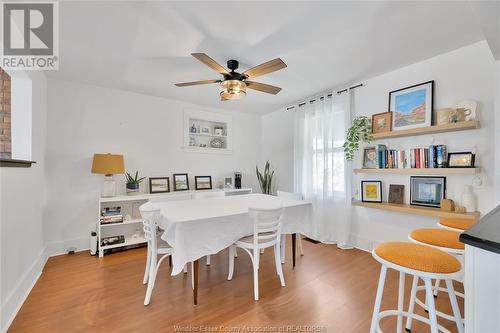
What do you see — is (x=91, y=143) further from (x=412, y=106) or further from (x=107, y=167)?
(x=412, y=106)

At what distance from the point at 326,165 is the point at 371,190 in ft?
2.41

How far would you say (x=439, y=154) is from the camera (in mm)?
2326

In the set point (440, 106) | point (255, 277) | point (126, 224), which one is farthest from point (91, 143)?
point (440, 106)

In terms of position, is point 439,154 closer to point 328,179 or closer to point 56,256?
point 328,179

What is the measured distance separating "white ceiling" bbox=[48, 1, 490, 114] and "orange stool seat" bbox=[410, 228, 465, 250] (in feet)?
5.43

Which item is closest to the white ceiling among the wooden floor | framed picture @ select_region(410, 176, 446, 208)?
framed picture @ select_region(410, 176, 446, 208)

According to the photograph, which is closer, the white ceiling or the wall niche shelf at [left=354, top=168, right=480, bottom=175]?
the white ceiling

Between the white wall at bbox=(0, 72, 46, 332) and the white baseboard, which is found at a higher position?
the white wall at bbox=(0, 72, 46, 332)

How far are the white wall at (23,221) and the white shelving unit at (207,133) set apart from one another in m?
1.91

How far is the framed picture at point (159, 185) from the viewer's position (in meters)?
3.59

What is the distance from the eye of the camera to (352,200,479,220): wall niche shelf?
2078 mm

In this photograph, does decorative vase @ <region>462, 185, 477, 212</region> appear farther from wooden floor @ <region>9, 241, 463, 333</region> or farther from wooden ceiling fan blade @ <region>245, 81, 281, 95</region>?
wooden ceiling fan blade @ <region>245, 81, 281, 95</region>

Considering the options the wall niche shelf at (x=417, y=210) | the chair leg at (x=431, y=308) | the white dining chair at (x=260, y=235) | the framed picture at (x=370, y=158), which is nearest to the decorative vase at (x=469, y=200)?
the wall niche shelf at (x=417, y=210)

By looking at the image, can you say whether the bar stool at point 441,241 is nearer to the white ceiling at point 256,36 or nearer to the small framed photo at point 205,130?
the white ceiling at point 256,36
